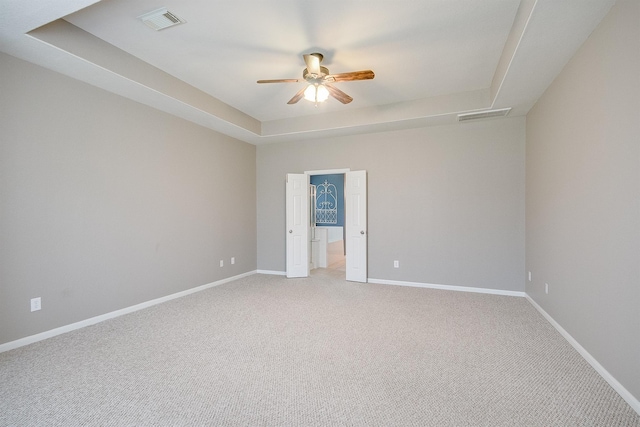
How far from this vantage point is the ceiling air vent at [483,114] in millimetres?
4129

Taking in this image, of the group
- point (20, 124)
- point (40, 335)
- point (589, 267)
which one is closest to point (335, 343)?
point (589, 267)

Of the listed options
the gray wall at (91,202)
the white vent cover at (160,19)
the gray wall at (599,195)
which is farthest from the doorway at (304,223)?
the white vent cover at (160,19)

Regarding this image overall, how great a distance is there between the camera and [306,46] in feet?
9.95

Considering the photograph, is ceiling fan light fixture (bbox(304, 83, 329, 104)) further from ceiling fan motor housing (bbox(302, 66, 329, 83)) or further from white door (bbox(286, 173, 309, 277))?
white door (bbox(286, 173, 309, 277))

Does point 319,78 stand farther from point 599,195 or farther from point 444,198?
point 444,198

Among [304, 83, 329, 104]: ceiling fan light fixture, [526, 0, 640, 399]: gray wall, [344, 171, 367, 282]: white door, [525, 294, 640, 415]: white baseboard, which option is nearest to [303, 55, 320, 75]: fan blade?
[304, 83, 329, 104]: ceiling fan light fixture

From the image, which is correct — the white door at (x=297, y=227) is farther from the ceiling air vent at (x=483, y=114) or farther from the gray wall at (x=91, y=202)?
the ceiling air vent at (x=483, y=114)

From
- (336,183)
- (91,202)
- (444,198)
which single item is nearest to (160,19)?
(91,202)

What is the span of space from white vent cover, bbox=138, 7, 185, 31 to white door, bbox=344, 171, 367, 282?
345cm

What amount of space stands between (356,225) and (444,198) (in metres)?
1.52

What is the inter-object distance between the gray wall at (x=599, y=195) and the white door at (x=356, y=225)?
2591 millimetres

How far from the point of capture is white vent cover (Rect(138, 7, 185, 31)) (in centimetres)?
250

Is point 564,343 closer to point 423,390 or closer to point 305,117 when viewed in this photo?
point 423,390

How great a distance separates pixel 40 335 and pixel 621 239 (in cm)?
489
